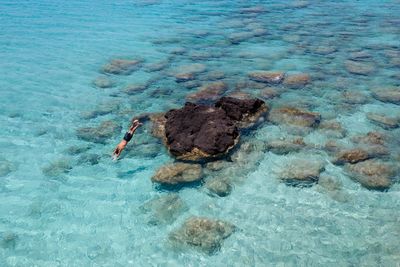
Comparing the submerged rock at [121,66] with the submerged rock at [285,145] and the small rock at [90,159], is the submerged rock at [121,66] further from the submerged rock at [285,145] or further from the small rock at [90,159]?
the submerged rock at [285,145]

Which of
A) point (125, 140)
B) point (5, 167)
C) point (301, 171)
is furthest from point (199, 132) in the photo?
point (5, 167)

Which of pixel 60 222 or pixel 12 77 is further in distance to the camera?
pixel 12 77

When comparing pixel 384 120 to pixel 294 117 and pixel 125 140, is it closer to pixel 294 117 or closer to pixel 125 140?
pixel 294 117

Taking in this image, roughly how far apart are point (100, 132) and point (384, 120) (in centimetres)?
723

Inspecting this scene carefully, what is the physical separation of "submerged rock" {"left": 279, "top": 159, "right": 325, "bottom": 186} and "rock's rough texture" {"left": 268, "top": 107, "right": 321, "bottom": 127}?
1.66 m

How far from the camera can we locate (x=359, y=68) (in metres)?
13.2

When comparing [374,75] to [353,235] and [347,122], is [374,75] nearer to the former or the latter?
[347,122]

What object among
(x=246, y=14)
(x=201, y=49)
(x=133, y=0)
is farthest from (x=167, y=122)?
(x=133, y=0)

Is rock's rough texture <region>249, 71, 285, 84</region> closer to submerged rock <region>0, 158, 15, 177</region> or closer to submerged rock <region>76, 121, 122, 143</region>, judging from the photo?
submerged rock <region>76, 121, 122, 143</region>

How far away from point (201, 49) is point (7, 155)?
29.3 feet

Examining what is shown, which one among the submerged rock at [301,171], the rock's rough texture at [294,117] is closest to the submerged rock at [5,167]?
the submerged rock at [301,171]

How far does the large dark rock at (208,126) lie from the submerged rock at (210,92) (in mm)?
1106

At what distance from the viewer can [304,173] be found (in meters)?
8.10

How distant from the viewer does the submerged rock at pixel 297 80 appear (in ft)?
39.9
